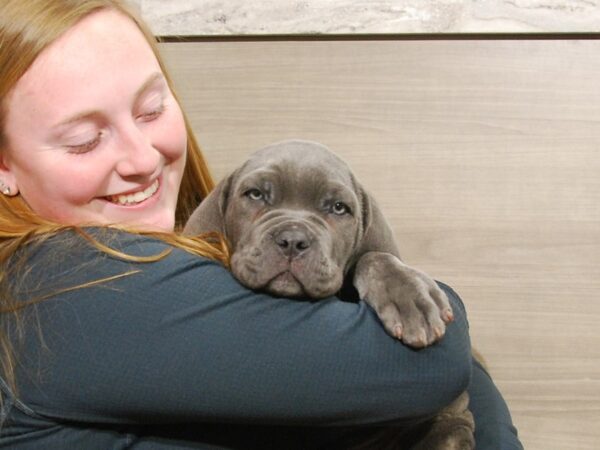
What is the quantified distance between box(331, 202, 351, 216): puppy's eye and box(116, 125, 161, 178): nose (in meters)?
0.45

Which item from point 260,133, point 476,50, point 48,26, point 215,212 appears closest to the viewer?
point 48,26

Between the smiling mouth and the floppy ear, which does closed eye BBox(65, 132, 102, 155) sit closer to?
the smiling mouth

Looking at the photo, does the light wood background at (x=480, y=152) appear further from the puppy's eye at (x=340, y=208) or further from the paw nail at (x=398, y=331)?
the paw nail at (x=398, y=331)

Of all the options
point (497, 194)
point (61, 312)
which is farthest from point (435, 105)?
point (61, 312)

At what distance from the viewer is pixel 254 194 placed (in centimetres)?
173

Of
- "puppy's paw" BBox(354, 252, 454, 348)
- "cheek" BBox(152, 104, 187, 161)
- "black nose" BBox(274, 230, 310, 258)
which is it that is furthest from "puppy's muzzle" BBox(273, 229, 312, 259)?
"cheek" BBox(152, 104, 187, 161)

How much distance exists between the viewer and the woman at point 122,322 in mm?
1210

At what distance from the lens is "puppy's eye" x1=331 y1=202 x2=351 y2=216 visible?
5.66 ft

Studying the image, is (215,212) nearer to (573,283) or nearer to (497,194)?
(497,194)

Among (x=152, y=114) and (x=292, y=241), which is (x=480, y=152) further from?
(x=152, y=114)

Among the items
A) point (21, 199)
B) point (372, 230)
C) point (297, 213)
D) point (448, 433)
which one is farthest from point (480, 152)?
point (21, 199)

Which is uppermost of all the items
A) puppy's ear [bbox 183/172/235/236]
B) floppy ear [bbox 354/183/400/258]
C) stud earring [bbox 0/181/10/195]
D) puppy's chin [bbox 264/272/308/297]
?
stud earring [bbox 0/181/10/195]

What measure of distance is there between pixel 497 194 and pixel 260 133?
802 mm

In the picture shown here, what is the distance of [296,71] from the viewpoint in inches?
90.7
